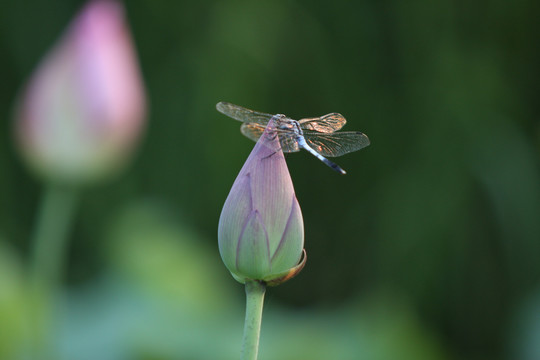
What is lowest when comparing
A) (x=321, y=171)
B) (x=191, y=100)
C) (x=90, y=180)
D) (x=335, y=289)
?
(x=335, y=289)

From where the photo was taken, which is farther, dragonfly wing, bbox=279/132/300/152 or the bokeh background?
the bokeh background

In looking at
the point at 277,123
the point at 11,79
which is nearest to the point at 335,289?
the point at 11,79

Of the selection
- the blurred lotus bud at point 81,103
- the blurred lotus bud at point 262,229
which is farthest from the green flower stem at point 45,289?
the blurred lotus bud at point 262,229

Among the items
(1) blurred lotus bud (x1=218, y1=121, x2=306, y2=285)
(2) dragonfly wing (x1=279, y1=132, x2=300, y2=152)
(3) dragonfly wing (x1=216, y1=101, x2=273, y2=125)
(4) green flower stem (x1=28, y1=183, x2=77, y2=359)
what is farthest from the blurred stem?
(1) blurred lotus bud (x1=218, y1=121, x2=306, y2=285)

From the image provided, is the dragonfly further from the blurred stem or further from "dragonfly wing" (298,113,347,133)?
the blurred stem

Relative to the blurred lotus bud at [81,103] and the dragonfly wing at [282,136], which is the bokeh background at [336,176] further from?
the dragonfly wing at [282,136]

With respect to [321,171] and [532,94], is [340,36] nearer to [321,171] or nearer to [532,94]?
[321,171]
